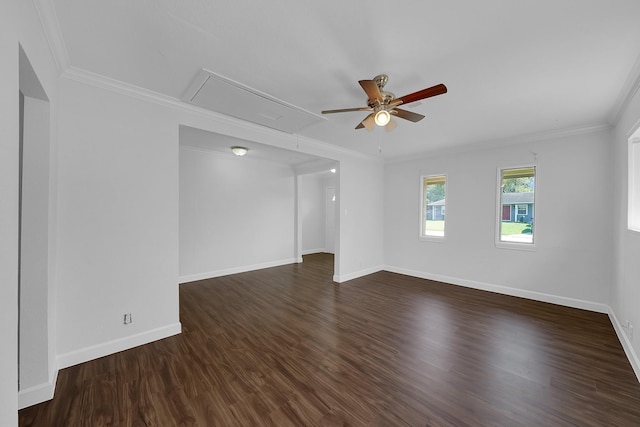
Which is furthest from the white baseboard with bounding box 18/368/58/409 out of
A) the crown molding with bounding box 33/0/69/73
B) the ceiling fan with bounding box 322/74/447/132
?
the ceiling fan with bounding box 322/74/447/132

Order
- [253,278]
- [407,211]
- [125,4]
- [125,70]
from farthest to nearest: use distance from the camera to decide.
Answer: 1. [407,211]
2. [253,278]
3. [125,70]
4. [125,4]

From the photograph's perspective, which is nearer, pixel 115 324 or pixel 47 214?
pixel 47 214

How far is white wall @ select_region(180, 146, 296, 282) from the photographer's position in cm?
474

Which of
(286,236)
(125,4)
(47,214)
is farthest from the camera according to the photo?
(286,236)

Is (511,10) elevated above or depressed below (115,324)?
above

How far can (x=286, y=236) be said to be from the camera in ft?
20.8

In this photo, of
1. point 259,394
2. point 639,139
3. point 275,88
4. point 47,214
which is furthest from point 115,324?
point 639,139

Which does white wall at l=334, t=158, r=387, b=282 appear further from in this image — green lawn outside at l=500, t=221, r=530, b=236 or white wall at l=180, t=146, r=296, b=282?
green lawn outside at l=500, t=221, r=530, b=236

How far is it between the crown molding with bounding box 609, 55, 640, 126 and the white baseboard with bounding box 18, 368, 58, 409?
5.10m

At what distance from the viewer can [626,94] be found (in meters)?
2.40

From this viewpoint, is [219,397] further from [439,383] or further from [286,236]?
[286,236]

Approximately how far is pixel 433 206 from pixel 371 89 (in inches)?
147

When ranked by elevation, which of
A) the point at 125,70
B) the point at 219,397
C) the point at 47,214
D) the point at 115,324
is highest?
the point at 125,70

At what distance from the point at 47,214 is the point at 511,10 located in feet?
11.1
